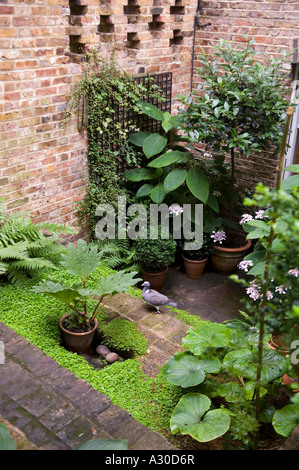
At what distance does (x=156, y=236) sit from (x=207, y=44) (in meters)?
2.62

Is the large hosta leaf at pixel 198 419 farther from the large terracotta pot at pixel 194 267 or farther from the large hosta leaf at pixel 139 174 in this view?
the large hosta leaf at pixel 139 174

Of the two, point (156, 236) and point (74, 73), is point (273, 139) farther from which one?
point (74, 73)

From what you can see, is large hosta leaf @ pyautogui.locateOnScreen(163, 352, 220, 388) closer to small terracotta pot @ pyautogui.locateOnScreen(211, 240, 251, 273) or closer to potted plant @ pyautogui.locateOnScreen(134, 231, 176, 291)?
potted plant @ pyautogui.locateOnScreen(134, 231, 176, 291)

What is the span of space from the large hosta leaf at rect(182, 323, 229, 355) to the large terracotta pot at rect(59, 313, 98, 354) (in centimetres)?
76

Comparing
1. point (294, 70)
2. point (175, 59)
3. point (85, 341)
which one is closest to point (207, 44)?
point (175, 59)

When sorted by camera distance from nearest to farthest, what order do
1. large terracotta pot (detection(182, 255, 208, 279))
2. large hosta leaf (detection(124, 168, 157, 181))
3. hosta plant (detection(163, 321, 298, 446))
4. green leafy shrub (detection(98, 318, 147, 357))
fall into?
hosta plant (detection(163, 321, 298, 446)), green leafy shrub (detection(98, 318, 147, 357)), large hosta leaf (detection(124, 168, 157, 181)), large terracotta pot (detection(182, 255, 208, 279))

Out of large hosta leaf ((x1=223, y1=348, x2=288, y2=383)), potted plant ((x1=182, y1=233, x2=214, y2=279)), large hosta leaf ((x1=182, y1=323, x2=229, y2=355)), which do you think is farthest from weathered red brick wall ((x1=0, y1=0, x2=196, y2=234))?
large hosta leaf ((x1=223, y1=348, x2=288, y2=383))

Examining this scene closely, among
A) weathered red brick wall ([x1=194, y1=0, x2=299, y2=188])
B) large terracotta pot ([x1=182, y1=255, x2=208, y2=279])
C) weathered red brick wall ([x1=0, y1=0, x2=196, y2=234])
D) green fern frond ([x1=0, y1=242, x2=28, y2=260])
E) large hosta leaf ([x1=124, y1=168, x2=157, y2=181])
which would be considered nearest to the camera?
green fern frond ([x1=0, y1=242, x2=28, y2=260])

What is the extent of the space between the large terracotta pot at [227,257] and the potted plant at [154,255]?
2.49 ft

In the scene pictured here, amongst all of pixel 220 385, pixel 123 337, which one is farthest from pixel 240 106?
pixel 220 385

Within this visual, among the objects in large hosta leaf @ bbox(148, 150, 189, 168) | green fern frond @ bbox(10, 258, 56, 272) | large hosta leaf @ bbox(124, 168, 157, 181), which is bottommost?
green fern frond @ bbox(10, 258, 56, 272)

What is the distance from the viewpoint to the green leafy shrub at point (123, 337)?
3.71m

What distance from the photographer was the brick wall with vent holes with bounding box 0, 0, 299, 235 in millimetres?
4055
